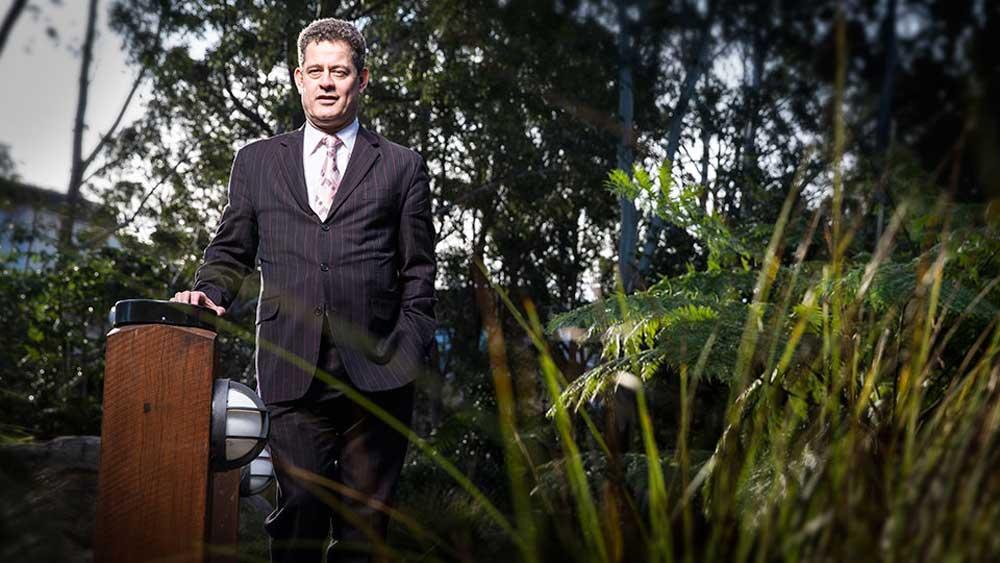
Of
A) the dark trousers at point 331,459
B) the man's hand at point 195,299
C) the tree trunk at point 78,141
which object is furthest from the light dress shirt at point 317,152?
the tree trunk at point 78,141

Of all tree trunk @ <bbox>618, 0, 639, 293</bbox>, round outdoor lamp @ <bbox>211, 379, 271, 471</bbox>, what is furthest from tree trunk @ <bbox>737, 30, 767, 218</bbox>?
round outdoor lamp @ <bbox>211, 379, 271, 471</bbox>

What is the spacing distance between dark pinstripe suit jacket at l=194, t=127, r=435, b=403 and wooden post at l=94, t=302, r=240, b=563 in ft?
2.37

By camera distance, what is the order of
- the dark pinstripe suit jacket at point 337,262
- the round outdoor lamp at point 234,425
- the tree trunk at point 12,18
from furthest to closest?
1. the dark pinstripe suit jacket at point 337,262
2. the round outdoor lamp at point 234,425
3. the tree trunk at point 12,18

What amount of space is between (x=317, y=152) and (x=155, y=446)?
1375 mm

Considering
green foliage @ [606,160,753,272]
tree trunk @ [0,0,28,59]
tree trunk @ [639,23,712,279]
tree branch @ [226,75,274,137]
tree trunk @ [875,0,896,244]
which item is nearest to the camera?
tree trunk @ [0,0,28,59]

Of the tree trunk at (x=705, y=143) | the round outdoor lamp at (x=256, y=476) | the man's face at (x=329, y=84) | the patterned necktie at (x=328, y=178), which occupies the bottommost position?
the round outdoor lamp at (x=256, y=476)

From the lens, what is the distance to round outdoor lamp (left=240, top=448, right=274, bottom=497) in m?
3.35

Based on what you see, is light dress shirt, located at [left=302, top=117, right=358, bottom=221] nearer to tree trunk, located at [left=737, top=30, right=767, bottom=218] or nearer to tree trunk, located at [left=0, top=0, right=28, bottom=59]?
tree trunk, located at [left=0, top=0, right=28, bottom=59]

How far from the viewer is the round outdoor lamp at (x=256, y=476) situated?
335cm

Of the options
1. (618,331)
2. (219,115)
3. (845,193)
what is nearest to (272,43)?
(219,115)

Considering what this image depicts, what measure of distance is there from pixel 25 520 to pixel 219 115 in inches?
385

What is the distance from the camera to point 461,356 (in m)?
11.6

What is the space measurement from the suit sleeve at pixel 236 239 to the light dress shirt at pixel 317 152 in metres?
0.19

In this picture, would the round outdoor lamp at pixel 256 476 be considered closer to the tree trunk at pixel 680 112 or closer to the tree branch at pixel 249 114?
the tree trunk at pixel 680 112
